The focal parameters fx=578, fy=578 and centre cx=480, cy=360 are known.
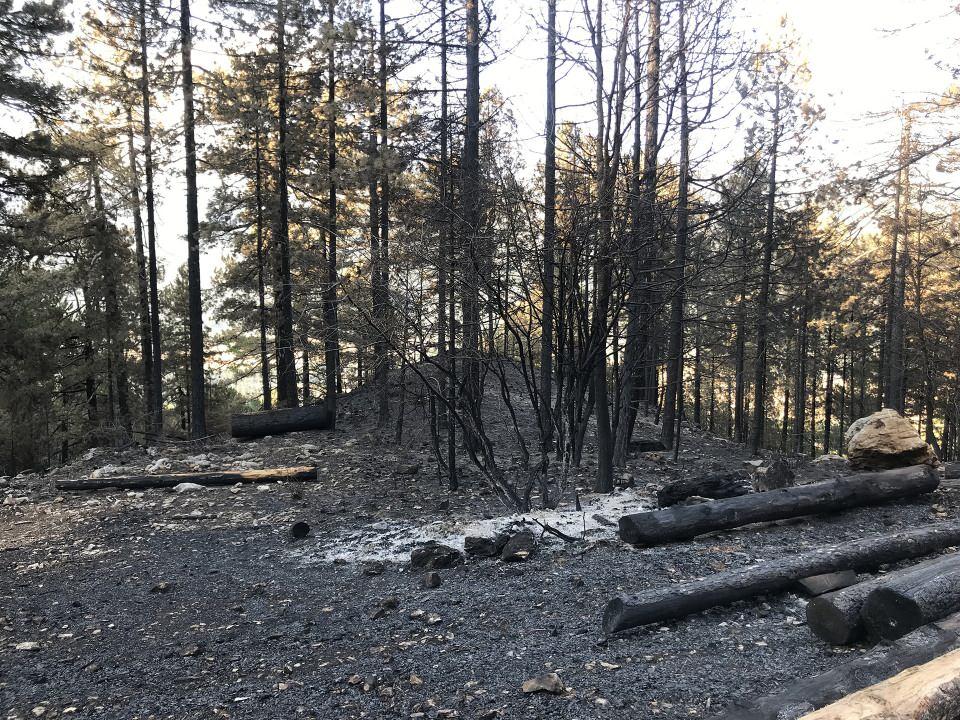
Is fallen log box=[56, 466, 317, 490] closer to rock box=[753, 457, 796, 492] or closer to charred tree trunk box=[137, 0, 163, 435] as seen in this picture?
charred tree trunk box=[137, 0, 163, 435]

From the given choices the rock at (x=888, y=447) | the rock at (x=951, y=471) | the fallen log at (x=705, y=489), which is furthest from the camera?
the rock at (x=951, y=471)

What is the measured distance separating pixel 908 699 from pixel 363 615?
3566 mm

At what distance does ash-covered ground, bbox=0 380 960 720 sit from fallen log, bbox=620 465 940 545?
0.47 feet

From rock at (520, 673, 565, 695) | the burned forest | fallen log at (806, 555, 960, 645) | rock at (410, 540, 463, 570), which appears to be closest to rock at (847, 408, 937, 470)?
the burned forest

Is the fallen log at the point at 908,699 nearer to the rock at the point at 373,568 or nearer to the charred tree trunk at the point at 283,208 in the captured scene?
the rock at the point at 373,568

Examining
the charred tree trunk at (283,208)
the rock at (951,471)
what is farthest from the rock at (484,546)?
the charred tree trunk at (283,208)

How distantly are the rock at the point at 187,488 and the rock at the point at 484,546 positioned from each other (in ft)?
17.9

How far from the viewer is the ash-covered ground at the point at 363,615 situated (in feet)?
11.0

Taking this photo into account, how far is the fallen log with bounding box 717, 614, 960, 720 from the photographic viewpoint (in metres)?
2.76

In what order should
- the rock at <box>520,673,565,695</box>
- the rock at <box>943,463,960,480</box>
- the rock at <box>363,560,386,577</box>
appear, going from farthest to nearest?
→ the rock at <box>943,463,960,480</box>
the rock at <box>363,560,386,577</box>
the rock at <box>520,673,565,695</box>

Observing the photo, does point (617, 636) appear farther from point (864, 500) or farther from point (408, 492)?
point (408, 492)

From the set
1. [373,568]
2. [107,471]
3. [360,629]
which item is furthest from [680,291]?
[107,471]

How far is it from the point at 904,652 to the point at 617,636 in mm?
1557

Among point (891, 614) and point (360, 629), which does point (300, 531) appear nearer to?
point (360, 629)
